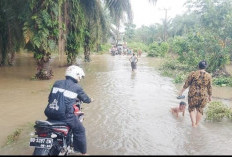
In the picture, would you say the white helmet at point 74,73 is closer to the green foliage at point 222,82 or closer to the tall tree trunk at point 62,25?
the tall tree trunk at point 62,25

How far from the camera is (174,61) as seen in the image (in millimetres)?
22016

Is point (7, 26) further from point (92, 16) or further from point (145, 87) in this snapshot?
point (145, 87)

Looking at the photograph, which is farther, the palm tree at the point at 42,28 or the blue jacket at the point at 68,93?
the palm tree at the point at 42,28

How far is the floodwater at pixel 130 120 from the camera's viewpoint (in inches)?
242

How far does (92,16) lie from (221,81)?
323 inches

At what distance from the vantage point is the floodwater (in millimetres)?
6141

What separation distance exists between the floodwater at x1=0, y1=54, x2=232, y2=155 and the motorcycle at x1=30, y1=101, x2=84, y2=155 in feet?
3.44

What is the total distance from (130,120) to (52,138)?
390cm

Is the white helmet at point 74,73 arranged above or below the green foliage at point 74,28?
below

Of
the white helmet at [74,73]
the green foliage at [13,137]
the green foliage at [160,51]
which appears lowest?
the green foliage at [13,137]

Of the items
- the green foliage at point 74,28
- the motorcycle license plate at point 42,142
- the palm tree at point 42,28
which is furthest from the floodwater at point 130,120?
the green foliage at point 74,28

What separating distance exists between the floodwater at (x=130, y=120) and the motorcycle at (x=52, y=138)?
1.05 m

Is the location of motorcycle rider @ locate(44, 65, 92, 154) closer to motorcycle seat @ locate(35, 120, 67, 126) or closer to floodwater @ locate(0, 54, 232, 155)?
motorcycle seat @ locate(35, 120, 67, 126)

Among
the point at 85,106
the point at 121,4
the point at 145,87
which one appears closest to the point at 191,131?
the point at 85,106
